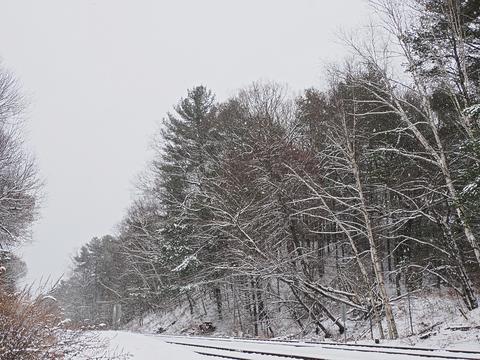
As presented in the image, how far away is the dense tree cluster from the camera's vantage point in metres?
12.8

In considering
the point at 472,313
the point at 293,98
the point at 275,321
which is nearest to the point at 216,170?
the point at 293,98

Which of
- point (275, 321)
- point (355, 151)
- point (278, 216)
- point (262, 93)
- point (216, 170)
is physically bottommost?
A: point (275, 321)

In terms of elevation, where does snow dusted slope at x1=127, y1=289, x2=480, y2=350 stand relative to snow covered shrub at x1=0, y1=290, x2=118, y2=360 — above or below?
below

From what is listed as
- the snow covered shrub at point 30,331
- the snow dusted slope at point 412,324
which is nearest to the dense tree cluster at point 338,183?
the snow dusted slope at point 412,324

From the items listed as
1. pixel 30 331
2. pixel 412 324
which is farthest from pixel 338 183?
pixel 30 331

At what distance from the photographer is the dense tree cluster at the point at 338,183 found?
12805 millimetres

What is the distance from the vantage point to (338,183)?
15117mm

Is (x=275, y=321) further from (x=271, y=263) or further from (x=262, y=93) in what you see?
(x=262, y=93)

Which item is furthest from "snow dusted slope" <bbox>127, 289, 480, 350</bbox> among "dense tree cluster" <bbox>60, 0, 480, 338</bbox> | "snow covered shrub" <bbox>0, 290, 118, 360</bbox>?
"snow covered shrub" <bbox>0, 290, 118, 360</bbox>

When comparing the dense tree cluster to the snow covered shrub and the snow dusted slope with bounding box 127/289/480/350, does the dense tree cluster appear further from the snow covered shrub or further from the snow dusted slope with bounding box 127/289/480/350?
the snow covered shrub

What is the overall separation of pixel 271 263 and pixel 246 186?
4.86 m

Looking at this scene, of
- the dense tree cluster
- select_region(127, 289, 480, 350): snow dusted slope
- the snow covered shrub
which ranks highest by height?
the dense tree cluster

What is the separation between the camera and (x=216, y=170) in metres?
23.7

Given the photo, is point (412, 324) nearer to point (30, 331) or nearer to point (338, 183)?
point (338, 183)
